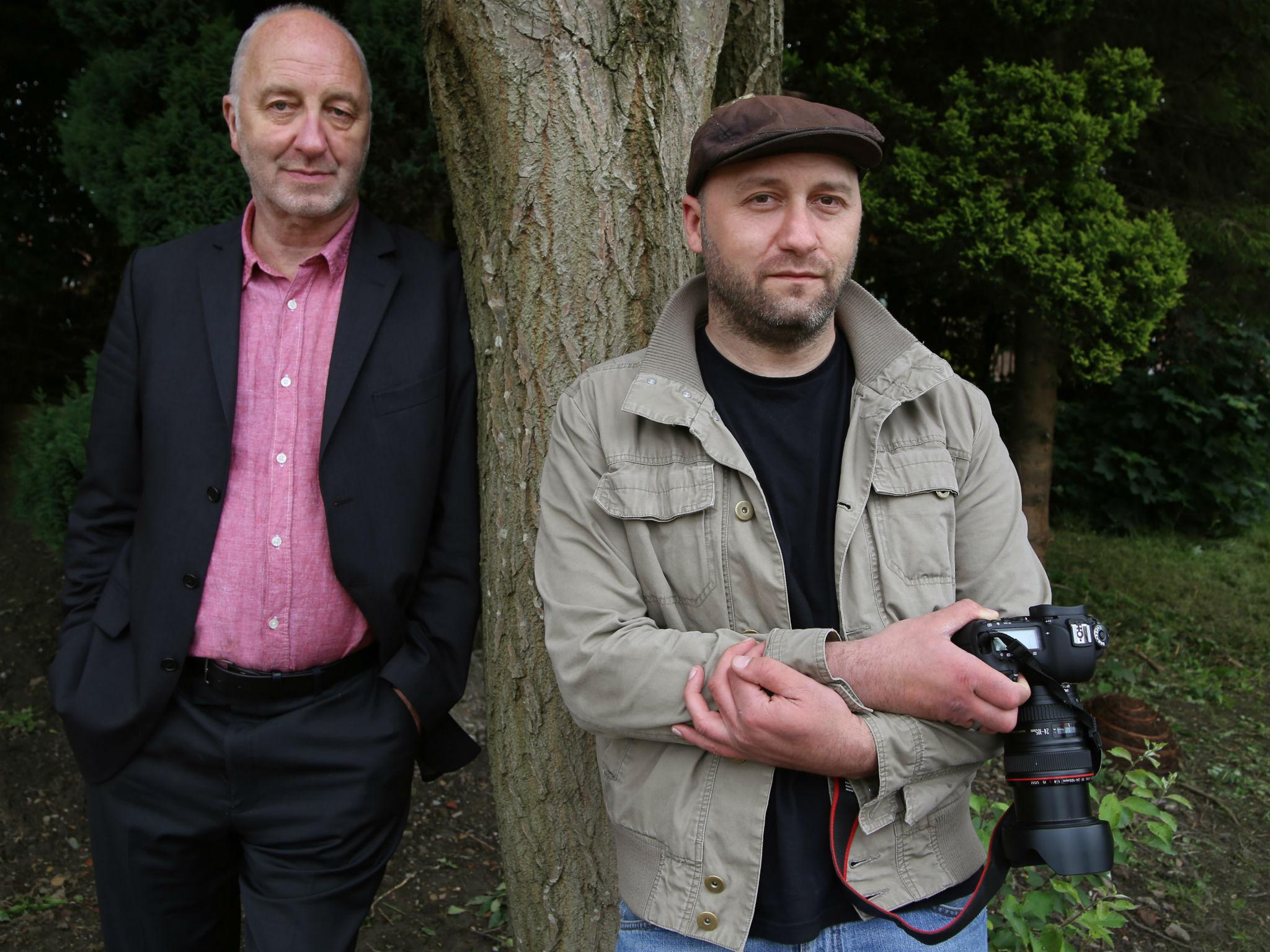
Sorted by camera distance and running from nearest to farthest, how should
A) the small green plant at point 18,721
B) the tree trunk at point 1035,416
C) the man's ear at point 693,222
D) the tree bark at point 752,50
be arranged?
the man's ear at point 693,222
the tree bark at point 752,50
the small green plant at point 18,721
the tree trunk at point 1035,416

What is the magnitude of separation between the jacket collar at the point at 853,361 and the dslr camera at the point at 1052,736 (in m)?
0.49

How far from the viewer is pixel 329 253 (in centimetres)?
248

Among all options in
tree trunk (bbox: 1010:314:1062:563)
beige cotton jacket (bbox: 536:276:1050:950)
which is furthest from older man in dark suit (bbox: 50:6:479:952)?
tree trunk (bbox: 1010:314:1062:563)

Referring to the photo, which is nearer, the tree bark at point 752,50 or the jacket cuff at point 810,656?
the jacket cuff at point 810,656

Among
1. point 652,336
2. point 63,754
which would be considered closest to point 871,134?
point 652,336

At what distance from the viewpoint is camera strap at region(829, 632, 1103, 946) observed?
5.67ft

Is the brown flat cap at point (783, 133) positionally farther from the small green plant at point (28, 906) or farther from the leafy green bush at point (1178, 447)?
the leafy green bush at point (1178, 447)

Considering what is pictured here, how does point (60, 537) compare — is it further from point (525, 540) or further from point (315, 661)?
point (525, 540)

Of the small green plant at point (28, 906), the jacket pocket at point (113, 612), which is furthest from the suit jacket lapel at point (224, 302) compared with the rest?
the small green plant at point (28, 906)

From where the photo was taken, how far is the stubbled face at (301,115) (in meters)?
2.38

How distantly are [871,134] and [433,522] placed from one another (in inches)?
53.9

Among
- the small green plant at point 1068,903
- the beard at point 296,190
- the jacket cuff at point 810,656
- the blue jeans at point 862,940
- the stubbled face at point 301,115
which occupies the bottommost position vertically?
the small green plant at point 1068,903

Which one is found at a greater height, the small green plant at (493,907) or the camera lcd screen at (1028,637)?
the camera lcd screen at (1028,637)

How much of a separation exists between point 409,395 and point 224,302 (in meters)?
0.49
